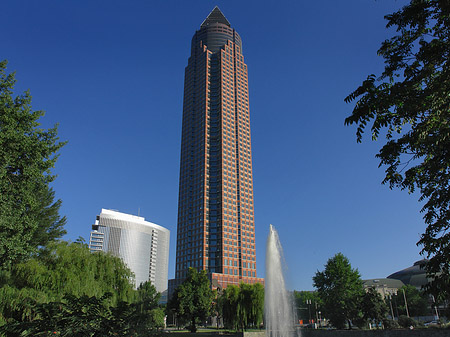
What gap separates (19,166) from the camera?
75.1 ft

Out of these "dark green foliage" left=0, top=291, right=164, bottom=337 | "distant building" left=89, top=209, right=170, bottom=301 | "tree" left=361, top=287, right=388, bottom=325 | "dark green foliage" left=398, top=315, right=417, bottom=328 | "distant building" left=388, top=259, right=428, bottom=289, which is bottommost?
"dark green foliage" left=398, top=315, right=417, bottom=328

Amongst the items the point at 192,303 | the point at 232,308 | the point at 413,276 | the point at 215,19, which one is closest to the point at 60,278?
the point at 192,303

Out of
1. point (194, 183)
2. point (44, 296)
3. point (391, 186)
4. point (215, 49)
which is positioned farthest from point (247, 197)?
point (391, 186)

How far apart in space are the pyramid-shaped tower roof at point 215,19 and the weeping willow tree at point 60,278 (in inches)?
6205

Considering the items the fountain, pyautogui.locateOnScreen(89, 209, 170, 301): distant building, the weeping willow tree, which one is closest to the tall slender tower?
pyautogui.locateOnScreen(89, 209, 170, 301): distant building

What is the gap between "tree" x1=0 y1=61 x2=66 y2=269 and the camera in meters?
21.0

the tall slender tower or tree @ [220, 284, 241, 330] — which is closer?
tree @ [220, 284, 241, 330]

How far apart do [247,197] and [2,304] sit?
116170mm

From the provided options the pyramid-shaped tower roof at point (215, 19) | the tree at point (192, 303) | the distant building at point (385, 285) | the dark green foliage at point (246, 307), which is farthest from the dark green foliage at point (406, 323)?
the pyramid-shaped tower roof at point (215, 19)

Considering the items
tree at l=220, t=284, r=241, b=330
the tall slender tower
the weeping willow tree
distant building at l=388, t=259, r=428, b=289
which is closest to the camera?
the weeping willow tree

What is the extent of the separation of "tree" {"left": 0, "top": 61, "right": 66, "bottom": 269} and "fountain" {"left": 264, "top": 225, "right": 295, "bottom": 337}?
24225 millimetres

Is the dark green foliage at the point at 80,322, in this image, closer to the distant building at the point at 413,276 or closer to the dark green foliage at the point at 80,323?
the dark green foliage at the point at 80,323

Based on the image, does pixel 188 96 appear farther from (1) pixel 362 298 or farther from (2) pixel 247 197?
(1) pixel 362 298

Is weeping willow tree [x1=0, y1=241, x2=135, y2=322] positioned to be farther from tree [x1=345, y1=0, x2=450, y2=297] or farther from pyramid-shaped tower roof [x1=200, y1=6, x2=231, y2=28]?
pyramid-shaped tower roof [x1=200, y1=6, x2=231, y2=28]
